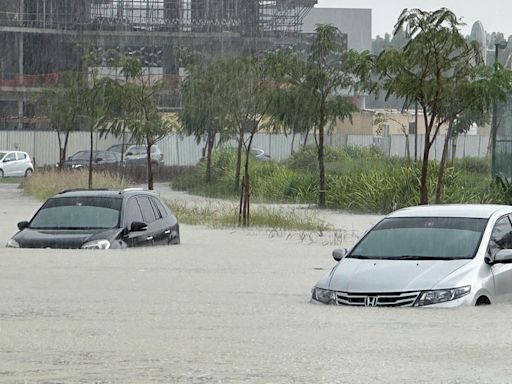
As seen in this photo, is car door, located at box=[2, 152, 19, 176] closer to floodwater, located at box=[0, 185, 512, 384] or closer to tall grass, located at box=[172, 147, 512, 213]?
tall grass, located at box=[172, 147, 512, 213]

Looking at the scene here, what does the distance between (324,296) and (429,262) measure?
1.10 meters

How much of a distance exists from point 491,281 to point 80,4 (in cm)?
7871

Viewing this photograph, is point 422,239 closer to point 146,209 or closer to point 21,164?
point 146,209

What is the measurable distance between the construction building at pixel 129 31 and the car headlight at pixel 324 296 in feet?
243

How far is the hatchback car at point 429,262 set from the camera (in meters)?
13.7

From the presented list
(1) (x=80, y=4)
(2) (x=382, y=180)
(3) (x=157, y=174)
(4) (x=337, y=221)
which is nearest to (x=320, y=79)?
(2) (x=382, y=180)

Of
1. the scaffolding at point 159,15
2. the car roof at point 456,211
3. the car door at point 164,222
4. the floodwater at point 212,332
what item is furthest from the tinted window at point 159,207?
the scaffolding at point 159,15

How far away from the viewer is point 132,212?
871 inches

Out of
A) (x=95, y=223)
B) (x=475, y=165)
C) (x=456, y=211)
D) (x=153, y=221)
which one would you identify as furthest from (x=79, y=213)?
(x=475, y=165)

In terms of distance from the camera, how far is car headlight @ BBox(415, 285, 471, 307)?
13.5m

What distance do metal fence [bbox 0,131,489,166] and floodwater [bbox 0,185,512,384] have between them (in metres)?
55.1

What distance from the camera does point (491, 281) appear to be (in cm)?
1405

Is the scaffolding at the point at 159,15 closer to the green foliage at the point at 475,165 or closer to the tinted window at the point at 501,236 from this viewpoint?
the green foliage at the point at 475,165

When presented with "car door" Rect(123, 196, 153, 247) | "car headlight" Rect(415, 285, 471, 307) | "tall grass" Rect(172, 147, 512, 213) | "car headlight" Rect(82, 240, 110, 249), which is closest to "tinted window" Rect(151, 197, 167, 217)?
"car door" Rect(123, 196, 153, 247)
